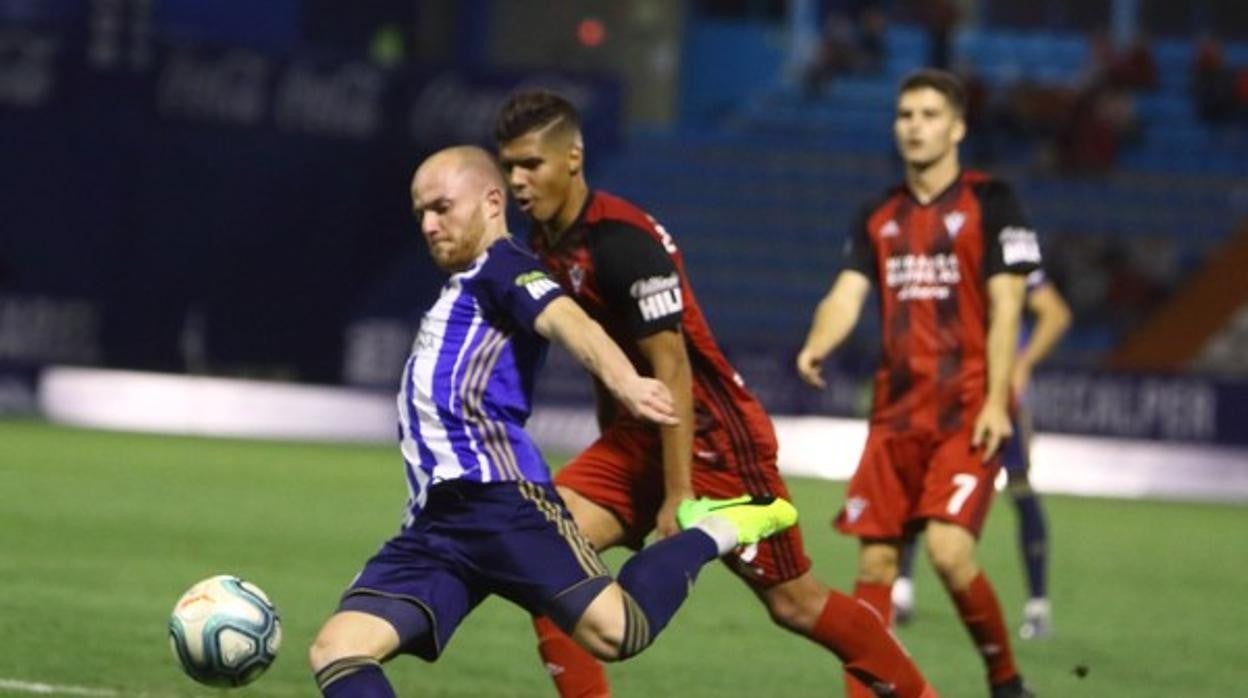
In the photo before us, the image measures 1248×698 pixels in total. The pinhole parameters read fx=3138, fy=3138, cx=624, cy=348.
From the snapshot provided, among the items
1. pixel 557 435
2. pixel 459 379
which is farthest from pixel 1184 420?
pixel 459 379

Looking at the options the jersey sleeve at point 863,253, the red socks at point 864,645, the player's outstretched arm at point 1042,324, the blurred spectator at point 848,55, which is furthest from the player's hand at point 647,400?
the blurred spectator at point 848,55

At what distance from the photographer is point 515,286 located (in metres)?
7.53

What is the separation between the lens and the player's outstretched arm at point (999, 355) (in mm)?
9820

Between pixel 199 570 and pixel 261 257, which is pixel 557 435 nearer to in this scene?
pixel 261 257

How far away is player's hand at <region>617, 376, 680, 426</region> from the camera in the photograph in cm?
739

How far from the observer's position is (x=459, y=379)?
25.0 feet

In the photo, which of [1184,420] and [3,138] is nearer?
[1184,420]

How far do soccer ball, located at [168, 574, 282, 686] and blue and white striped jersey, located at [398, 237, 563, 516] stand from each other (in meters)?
0.56

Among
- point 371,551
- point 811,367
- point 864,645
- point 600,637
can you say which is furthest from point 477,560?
point 371,551

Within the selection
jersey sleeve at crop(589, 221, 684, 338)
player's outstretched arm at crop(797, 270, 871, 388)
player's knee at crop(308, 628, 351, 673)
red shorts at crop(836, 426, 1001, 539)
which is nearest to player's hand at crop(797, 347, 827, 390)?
player's outstretched arm at crop(797, 270, 871, 388)

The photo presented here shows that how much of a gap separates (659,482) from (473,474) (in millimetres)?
1248

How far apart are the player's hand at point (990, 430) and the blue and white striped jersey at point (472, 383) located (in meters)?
2.50

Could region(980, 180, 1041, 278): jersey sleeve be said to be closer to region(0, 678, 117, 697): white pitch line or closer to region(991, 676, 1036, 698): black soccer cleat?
region(991, 676, 1036, 698): black soccer cleat

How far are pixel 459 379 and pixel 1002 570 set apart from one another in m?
8.92
